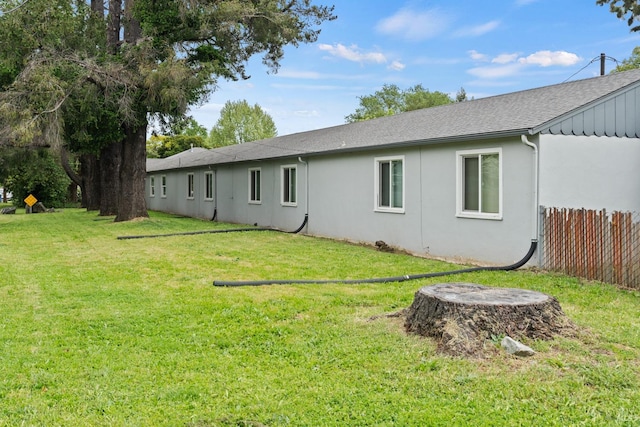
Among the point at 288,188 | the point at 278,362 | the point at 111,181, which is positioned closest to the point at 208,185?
the point at 111,181

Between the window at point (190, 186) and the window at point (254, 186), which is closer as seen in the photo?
the window at point (254, 186)

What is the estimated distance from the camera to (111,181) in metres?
22.5

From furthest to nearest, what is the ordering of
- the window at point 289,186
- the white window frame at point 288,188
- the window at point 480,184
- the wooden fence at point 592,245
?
the window at point 289,186 → the white window frame at point 288,188 → the window at point 480,184 → the wooden fence at point 592,245

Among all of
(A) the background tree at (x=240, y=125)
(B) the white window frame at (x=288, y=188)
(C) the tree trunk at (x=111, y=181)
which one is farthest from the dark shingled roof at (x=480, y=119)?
(A) the background tree at (x=240, y=125)

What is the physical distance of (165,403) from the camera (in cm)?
335

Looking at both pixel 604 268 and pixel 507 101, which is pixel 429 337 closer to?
pixel 604 268

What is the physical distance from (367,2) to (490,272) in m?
14.0

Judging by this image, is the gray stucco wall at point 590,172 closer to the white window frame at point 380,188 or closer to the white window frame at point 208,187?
the white window frame at point 380,188

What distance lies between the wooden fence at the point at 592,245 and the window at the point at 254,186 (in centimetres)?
1144

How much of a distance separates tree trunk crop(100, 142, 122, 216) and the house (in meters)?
10.8

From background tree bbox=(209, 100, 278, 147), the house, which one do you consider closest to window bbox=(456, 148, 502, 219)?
the house

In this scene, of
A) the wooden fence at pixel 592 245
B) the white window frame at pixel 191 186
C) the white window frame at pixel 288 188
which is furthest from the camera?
the white window frame at pixel 191 186

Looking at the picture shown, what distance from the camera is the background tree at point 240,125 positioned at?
62.2 meters

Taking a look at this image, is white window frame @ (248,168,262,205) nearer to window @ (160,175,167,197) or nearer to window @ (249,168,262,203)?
window @ (249,168,262,203)
